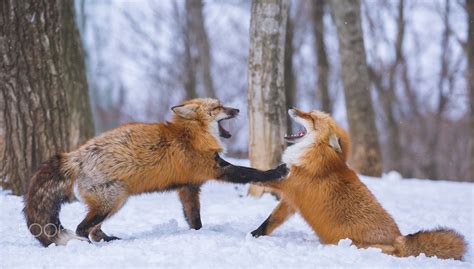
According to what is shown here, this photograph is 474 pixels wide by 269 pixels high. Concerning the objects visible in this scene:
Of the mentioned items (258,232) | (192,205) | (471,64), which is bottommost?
(258,232)

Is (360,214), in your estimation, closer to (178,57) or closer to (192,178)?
(192,178)

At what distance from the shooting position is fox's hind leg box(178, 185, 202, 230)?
6.05 metres

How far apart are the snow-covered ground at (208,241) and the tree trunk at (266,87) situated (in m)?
0.75

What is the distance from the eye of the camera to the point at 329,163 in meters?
5.93

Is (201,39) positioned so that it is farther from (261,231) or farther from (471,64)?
(261,231)

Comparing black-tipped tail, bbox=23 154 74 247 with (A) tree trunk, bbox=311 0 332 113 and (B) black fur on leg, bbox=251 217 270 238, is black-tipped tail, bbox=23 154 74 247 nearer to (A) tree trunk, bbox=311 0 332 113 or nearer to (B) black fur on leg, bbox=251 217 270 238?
(B) black fur on leg, bbox=251 217 270 238

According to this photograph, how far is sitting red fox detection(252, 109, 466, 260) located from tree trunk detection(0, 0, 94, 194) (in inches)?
141

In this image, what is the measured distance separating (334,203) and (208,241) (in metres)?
1.44

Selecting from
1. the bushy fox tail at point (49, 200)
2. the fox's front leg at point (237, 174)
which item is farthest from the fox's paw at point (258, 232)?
the bushy fox tail at point (49, 200)

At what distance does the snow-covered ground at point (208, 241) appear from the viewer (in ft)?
14.8

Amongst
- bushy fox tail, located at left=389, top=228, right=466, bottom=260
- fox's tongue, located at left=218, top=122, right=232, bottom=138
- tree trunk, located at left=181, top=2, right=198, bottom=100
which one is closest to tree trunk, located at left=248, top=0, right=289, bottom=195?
fox's tongue, located at left=218, top=122, right=232, bottom=138

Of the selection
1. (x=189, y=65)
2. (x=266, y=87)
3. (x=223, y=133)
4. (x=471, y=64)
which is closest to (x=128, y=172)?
(x=223, y=133)

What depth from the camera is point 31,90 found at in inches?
304

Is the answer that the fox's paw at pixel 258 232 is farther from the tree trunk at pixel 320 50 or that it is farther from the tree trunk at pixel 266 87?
the tree trunk at pixel 320 50
